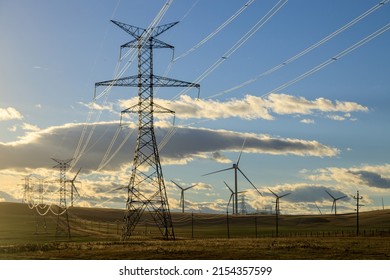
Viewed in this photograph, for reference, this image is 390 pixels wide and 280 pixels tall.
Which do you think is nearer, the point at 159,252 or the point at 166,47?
the point at 159,252

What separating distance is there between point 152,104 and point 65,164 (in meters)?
46.0

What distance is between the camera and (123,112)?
271ft

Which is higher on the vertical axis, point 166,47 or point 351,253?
point 166,47

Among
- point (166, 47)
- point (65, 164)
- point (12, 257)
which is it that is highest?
point (166, 47)

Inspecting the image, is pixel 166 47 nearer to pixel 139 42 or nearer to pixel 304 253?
pixel 139 42

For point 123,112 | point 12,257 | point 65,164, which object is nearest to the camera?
point 12,257

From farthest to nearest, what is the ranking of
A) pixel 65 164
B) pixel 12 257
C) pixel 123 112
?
pixel 65 164 < pixel 123 112 < pixel 12 257
